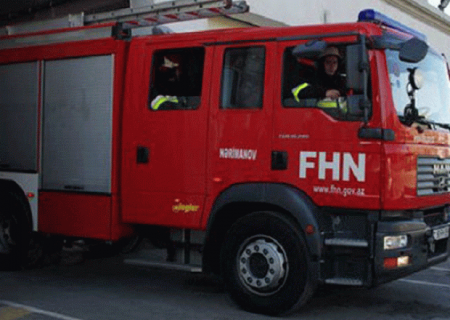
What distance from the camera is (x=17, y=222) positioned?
840 centimetres

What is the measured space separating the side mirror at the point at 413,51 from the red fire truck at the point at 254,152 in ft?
0.04

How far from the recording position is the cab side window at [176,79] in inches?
272

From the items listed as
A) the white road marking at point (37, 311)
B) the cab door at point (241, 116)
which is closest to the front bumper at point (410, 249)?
the cab door at point (241, 116)

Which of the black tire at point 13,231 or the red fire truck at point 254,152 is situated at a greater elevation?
the red fire truck at point 254,152

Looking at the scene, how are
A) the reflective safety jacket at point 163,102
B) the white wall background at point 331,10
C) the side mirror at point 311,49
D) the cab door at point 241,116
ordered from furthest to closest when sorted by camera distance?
the white wall background at point 331,10
the reflective safety jacket at point 163,102
the cab door at point 241,116
the side mirror at point 311,49

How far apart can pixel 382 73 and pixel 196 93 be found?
1.88 meters

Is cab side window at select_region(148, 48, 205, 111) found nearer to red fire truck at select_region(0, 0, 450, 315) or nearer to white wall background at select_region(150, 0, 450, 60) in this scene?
red fire truck at select_region(0, 0, 450, 315)

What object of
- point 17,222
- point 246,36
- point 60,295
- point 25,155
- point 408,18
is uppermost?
point 408,18

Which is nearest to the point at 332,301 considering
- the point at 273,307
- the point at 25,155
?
the point at 273,307

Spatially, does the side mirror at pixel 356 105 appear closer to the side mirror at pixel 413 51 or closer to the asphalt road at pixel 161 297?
Answer: the side mirror at pixel 413 51

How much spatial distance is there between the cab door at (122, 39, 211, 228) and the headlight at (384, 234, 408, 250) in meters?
1.86

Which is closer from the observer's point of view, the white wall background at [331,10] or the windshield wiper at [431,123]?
the windshield wiper at [431,123]

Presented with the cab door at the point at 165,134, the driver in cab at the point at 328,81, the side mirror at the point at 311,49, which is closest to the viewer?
the side mirror at the point at 311,49

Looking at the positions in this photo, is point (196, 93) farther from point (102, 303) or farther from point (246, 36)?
point (102, 303)
